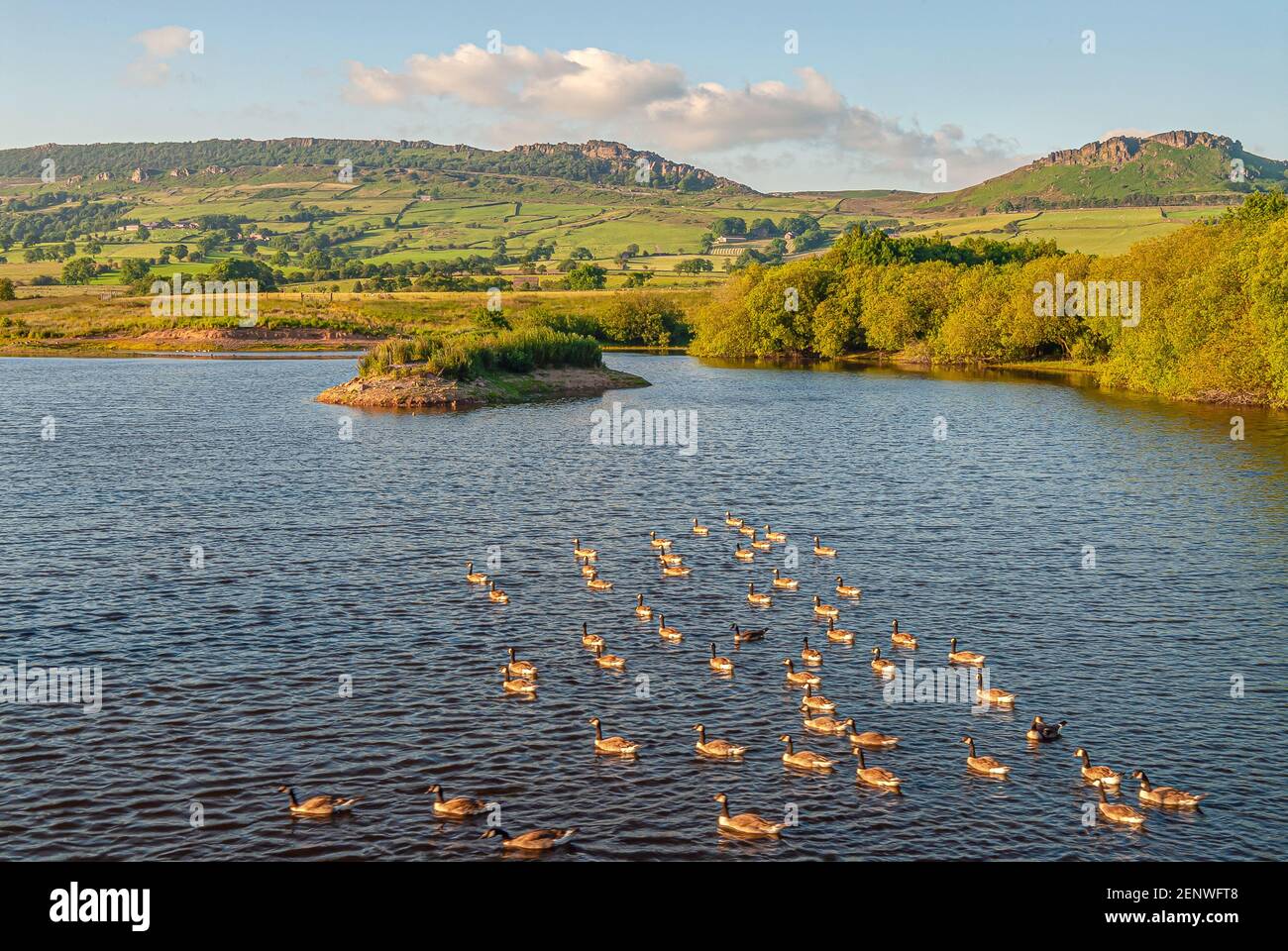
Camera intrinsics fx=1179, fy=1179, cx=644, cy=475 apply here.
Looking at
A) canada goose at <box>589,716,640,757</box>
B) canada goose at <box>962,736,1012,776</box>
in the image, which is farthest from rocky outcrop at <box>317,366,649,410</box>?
canada goose at <box>962,736,1012,776</box>

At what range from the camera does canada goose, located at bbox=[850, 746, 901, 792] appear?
29922 mm

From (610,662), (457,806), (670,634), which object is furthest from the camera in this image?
(670,634)

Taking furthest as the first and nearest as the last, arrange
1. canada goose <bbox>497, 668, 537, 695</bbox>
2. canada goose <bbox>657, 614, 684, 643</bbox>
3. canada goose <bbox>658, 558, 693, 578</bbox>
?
1. canada goose <bbox>658, 558, 693, 578</bbox>
2. canada goose <bbox>657, 614, 684, 643</bbox>
3. canada goose <bbox>497, 668, 537, 695</bbox>

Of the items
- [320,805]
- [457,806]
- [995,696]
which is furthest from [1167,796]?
[320,805]

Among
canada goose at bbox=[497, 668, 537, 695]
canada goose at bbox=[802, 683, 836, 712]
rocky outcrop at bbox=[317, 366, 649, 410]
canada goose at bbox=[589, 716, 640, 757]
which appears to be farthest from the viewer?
rocky outcrop at bbox=[317, 366, 649, 410]

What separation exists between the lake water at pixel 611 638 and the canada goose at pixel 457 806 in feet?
1.76

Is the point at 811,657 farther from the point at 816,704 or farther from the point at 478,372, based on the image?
the point at 478,372

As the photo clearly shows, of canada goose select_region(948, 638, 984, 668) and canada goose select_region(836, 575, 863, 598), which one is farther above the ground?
canada goose select_region(836, 575, 863, 598)

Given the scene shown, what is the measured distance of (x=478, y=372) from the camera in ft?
414

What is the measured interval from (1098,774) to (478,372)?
102 m

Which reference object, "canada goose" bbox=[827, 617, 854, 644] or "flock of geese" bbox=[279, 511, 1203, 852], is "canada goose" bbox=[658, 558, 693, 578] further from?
"canada goose" bbox=[827, 617, 854, 644]

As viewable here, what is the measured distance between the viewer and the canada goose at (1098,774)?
29.8m

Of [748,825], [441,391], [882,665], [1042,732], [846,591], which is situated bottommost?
[748,825]

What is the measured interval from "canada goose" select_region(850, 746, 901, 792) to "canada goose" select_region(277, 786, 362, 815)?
12907mm
